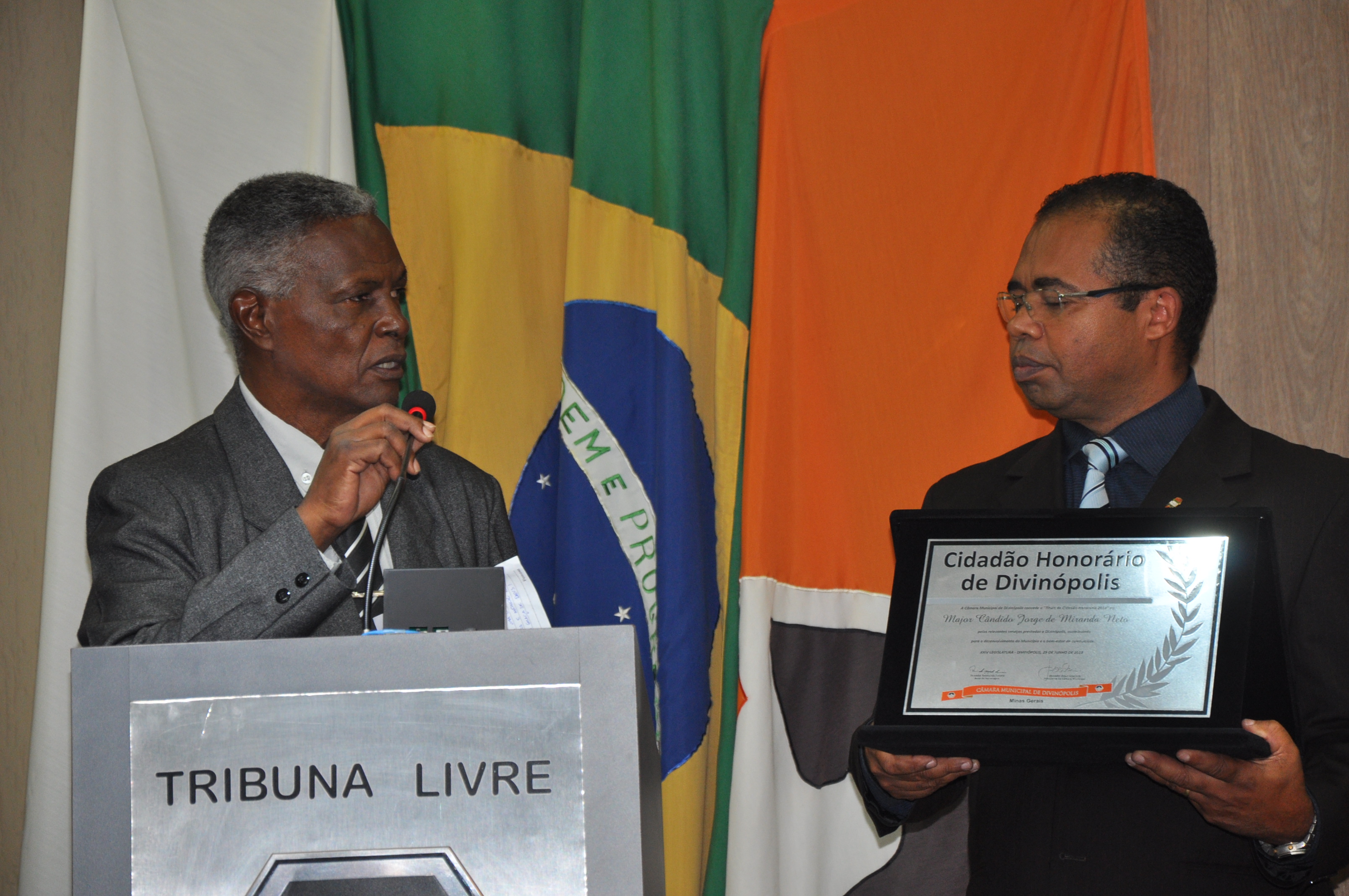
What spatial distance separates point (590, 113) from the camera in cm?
254

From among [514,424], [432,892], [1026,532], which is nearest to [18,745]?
[514,424]

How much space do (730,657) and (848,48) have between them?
1.46 meters

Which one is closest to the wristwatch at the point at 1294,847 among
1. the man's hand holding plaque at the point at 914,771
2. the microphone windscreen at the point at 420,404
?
the man's hand holding plaque at the point at 914,771

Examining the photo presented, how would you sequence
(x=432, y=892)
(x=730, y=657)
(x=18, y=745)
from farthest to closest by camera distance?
(x=730, y=657) < (x=18, y=745) < (x=432, y=892)

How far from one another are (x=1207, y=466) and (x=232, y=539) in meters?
1.55

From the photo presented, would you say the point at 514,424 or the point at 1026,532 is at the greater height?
the point at 514,424

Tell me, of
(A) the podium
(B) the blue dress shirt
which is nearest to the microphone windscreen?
(A) the podium

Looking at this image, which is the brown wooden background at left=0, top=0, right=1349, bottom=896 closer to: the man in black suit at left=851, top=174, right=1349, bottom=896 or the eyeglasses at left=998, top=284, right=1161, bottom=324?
the man in black suit at left=851, top=174, right=1349, bottom=896

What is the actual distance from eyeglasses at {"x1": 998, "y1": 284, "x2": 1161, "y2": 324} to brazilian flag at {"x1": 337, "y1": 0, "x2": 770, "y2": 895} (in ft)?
2.45

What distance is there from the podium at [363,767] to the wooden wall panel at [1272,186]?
6.58ft

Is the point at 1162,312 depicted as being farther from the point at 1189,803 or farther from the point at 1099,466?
the point at 1189,803

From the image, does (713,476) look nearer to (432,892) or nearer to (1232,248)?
(1232,248)

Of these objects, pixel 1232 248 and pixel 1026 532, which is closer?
pixel 1026 532

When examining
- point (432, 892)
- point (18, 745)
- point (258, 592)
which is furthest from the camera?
point (18, 745)
